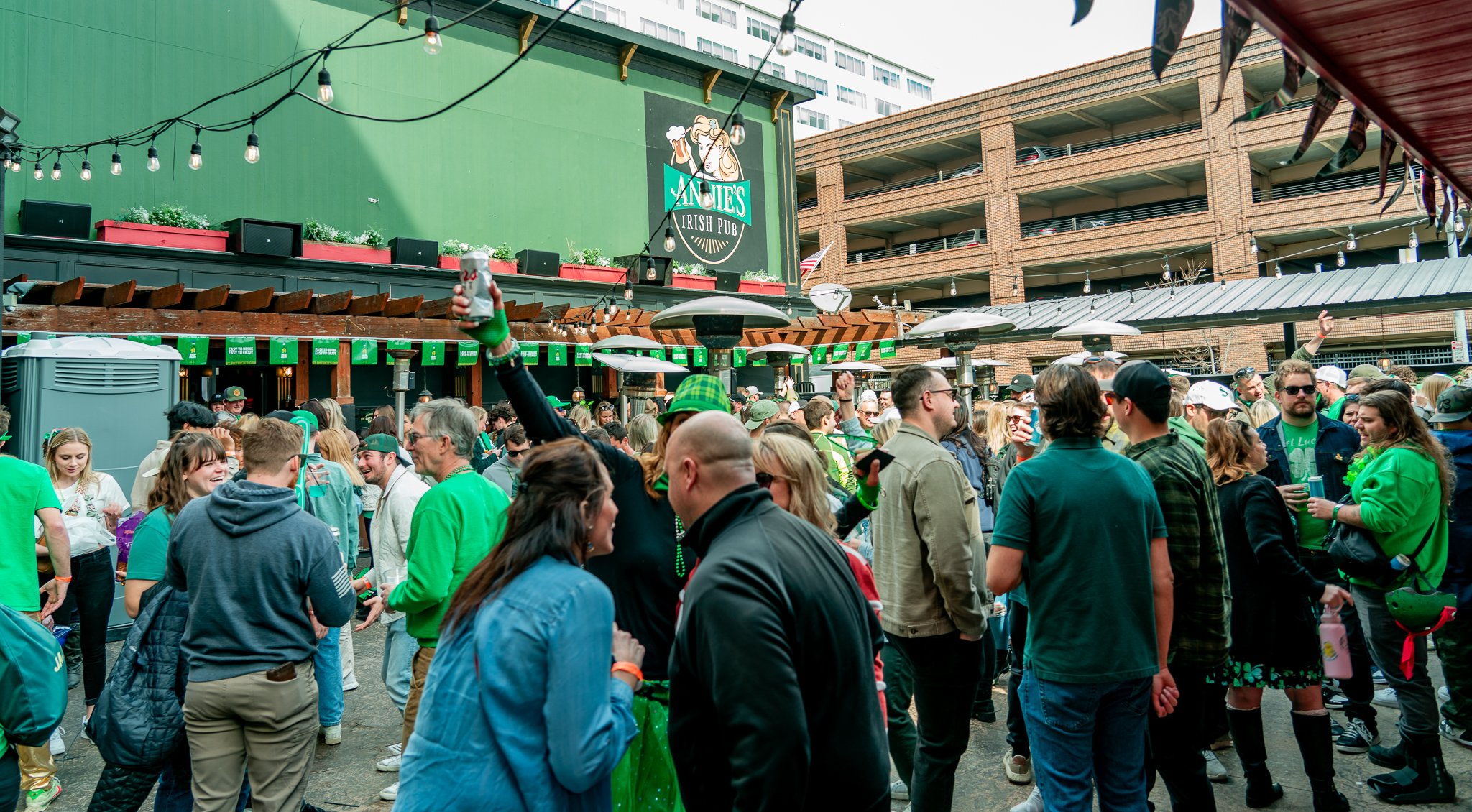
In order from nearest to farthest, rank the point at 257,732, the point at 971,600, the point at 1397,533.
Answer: the point at 257,732 → the point at 971,600 → the point at 1397,533

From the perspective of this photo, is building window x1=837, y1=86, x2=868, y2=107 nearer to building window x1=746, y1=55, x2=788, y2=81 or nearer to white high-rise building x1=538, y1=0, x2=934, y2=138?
white high-rise building x1=538, y1=0, x2=934, y2=138

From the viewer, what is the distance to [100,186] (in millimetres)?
14516

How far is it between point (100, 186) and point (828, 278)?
32.5 meters

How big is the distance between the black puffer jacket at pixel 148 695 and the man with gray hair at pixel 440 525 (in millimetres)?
832

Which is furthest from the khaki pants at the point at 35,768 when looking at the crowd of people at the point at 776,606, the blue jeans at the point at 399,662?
the blue jeans at the point at 399,662

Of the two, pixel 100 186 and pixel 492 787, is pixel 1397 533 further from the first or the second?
pixel 100 186

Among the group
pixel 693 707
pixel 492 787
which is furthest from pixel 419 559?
pixel 693 707

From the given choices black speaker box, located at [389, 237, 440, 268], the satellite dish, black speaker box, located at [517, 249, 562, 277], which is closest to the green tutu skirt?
the satellite dish

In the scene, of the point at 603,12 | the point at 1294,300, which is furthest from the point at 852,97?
the point at 1294,300

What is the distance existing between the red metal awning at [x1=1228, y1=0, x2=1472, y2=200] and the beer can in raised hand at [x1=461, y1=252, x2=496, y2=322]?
225 cm

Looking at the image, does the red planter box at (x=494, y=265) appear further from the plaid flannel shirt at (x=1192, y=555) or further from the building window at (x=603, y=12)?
the building window at (x=603, y=12)

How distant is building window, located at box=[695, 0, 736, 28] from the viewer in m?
53.9

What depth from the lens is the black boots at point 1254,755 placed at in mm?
4047

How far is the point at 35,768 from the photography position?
4.24m
